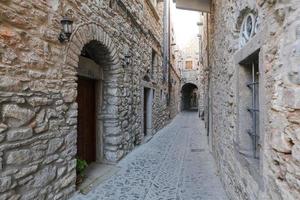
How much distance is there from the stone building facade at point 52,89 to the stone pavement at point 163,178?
1.69 feet

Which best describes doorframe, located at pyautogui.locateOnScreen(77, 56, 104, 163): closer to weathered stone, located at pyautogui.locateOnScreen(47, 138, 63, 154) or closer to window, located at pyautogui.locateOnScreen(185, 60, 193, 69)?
weathered stone, located at pyautogui.locateOnScreen(47, 138, 63, 154)

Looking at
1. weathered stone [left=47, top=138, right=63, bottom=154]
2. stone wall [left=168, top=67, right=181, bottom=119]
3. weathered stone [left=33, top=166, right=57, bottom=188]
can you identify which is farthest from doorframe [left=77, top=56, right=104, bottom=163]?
stone wall [left=168, top=67, right=181, bottom=119]

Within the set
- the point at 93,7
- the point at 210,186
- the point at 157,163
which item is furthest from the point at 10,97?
the point at 157,163

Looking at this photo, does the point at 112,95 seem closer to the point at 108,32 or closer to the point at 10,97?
the point at 108,32

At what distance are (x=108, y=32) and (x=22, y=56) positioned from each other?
222 centimetres

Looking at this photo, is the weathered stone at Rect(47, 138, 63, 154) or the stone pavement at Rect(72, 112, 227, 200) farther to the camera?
the stone pavement at Rect(72, 112, 227, 200)

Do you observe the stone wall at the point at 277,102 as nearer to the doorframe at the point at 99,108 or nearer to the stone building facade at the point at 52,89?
the stone building facade at the point at 52,89

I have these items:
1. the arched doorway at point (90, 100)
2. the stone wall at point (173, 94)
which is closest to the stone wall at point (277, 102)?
the arched doorway at point (90, 100)

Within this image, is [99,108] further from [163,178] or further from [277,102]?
[277,102]

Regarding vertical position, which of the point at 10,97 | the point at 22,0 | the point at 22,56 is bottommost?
the point at 10,97

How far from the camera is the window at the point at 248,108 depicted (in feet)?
8.93

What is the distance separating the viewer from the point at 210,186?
3.96 m

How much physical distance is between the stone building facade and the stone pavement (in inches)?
20.3

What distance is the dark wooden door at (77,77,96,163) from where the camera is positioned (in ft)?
15.0
